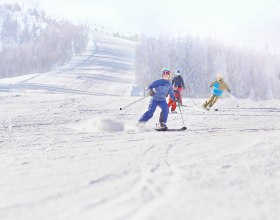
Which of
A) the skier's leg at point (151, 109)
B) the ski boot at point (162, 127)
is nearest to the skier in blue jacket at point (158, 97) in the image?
the skier's leg at point (151, 109)

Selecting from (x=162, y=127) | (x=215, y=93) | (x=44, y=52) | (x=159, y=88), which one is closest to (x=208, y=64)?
(x=44, y=52)

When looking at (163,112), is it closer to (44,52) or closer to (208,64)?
(208,64)

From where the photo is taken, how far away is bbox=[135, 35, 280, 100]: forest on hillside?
246 feet

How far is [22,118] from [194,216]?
9.52 metres

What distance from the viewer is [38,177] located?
4512mm

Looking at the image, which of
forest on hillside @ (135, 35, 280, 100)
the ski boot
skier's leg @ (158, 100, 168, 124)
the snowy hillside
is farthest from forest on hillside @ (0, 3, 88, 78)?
the snowy hillside

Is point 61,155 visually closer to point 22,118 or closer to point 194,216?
point 194,216

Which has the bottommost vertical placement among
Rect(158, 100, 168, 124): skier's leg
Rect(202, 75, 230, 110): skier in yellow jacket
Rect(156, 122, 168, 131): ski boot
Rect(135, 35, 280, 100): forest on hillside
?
Rect(156, 122, 168, 131): ski boot

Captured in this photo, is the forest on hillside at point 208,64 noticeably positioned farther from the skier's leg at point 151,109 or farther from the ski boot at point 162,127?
the ski boot at point 162,127

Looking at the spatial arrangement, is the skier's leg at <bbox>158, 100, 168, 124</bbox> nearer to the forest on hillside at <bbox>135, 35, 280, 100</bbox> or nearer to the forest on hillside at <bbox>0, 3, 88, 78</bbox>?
the forest on hillside at <bbox>135, 35, 280, 100</bbox>

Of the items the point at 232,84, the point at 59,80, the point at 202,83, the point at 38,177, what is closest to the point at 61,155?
the point at 38,177

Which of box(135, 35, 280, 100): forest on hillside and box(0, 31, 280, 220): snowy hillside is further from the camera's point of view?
box(135, 35, 280, 100): forest on hillside

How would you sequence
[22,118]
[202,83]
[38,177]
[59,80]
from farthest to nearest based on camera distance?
[202,83] → [59,80] → [22,118] → [38,177]

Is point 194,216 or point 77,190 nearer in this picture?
point 194,216
